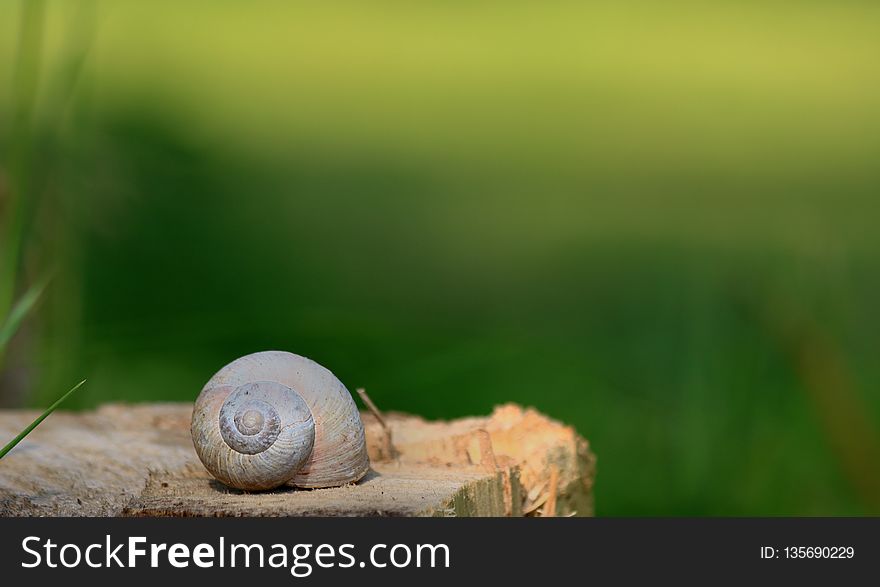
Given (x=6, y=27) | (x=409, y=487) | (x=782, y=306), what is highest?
(x=6, y=27)

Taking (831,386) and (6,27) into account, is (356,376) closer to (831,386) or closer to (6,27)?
(831,386)

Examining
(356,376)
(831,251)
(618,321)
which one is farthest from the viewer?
(618,321)

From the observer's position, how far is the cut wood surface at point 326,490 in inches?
49.1

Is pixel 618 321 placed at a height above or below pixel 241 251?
below

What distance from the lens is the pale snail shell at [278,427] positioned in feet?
4.23

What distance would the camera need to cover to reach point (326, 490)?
1327 millimetres

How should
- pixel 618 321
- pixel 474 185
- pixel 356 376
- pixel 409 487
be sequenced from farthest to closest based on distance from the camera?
pixel 474 185
pixel 618 321
pixel 356 376
pixel 409 487

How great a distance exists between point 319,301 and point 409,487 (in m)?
2.13

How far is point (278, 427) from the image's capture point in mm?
1296

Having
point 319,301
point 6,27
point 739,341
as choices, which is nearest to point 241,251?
point 319,301

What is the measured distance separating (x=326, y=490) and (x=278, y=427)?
10 cm

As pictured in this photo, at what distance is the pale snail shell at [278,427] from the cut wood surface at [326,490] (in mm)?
27

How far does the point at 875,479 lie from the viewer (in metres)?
2.26

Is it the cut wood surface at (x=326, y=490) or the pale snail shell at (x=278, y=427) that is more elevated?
the pale snail shell at (x=278, y=427)
